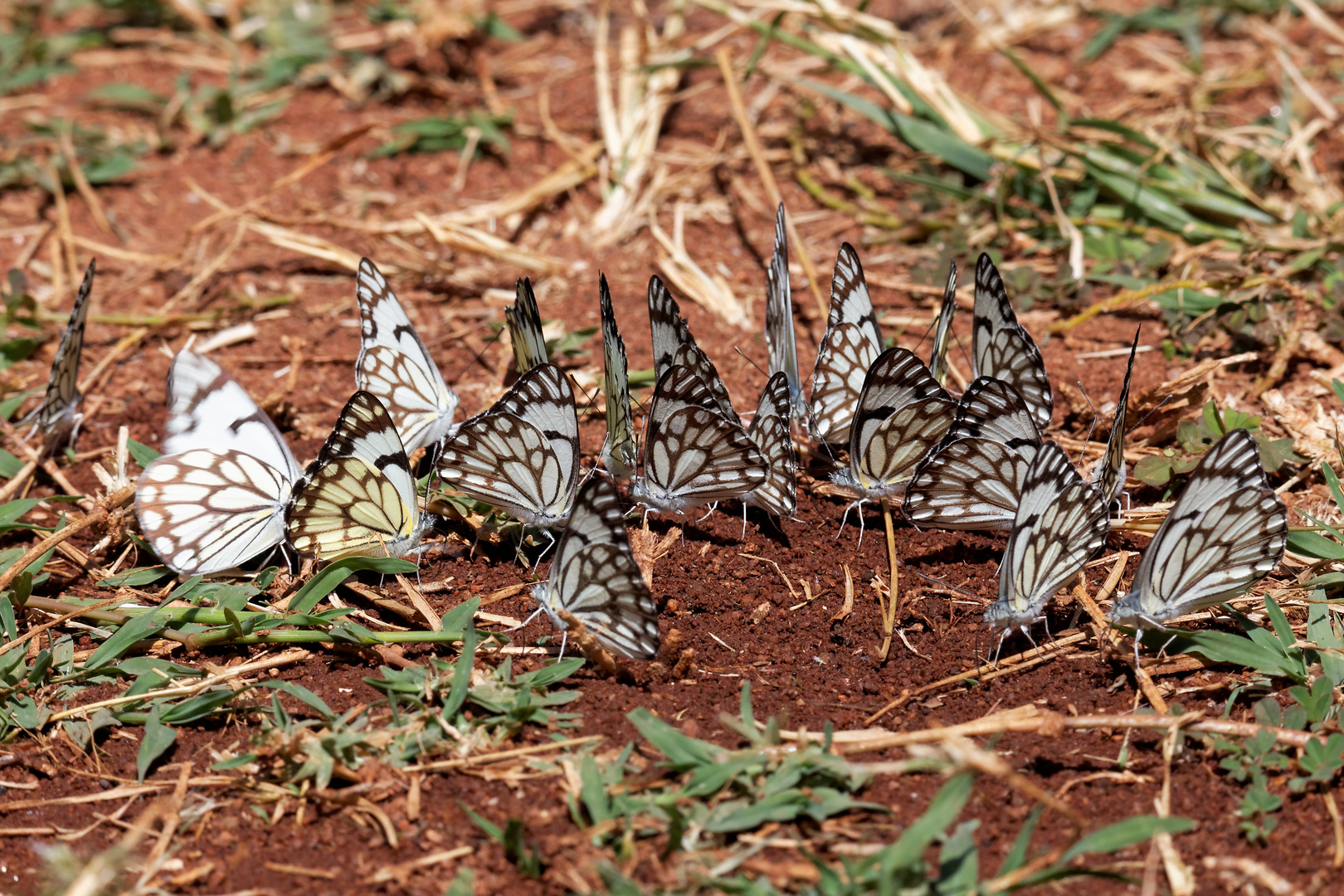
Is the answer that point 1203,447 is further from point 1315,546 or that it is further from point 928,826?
point 928,826

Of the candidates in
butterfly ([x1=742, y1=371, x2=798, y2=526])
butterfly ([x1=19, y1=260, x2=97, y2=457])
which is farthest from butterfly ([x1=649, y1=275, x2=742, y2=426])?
butterfly ([x1=19, y1=260, x2=97, y2=457])

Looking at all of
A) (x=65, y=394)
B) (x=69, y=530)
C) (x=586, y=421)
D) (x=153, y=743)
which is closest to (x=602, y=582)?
(x=153, y=743)

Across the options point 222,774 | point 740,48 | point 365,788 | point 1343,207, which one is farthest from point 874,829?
point 740,48

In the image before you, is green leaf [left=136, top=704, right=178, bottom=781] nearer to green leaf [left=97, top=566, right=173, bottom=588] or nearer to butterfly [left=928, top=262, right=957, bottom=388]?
green leaf [left=97, top=566, right=173, bottom=588]

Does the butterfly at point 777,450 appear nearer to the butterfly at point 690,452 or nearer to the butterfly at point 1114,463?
the butterfly at point 690,452

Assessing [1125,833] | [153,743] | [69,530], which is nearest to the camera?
[1125,833]

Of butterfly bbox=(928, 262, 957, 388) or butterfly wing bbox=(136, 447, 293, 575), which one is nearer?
butterfly wing bbox=(136, 447, 293, 575)
